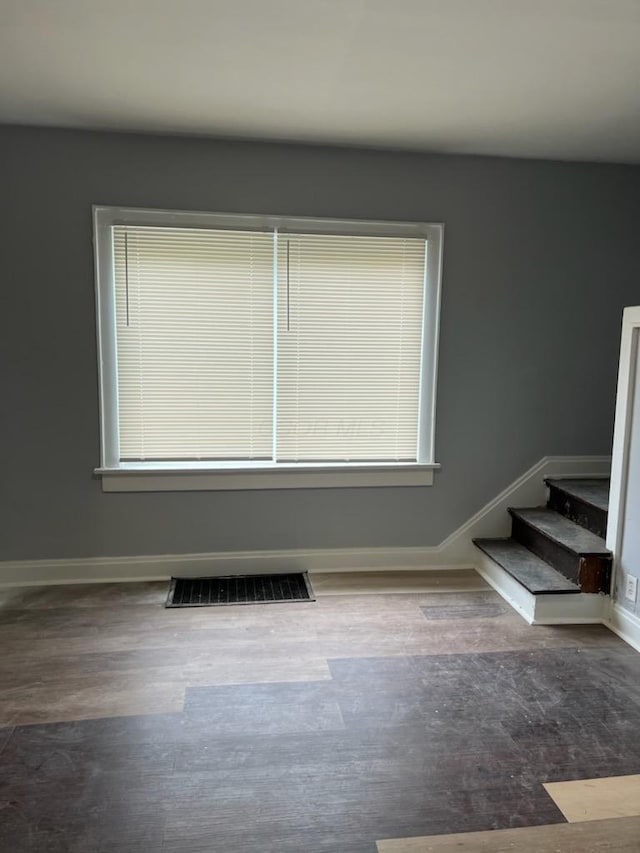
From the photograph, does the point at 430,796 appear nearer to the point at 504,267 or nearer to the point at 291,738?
the point at 291,738

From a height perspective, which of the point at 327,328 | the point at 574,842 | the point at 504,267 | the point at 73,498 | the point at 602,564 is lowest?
the point at 574,842

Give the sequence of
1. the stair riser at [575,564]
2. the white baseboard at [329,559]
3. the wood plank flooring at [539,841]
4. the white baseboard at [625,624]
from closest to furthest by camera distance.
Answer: the wood plank flooring at [539,841]
the white baseboard at [625,624]
the stair riser at [575,564]
the white baseboard at [329,559]

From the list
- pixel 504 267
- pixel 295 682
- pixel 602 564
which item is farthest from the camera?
pixel 504 267

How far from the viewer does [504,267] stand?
11.2 feet

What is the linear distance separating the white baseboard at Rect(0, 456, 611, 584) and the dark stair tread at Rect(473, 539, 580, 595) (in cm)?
14

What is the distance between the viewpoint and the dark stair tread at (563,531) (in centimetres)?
290

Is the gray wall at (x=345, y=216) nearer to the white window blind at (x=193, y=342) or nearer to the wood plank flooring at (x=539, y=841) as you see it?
the white window blind at (x=193, y=342)

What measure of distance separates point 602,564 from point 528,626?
0.47 metres

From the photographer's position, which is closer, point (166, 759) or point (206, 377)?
point (166, 759)

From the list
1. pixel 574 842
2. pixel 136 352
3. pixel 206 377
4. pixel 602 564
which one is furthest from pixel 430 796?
pixel 136 352

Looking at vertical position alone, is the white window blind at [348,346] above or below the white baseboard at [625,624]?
above

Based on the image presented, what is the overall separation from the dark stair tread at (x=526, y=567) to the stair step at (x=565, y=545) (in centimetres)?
4

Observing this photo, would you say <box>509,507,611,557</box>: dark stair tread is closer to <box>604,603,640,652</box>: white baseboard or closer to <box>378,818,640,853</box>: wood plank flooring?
<box>604,603,640,652</box>: white baseboard

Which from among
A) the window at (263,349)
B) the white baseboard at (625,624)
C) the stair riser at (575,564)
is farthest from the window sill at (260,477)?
the white baseboard at (625,624)
